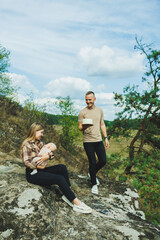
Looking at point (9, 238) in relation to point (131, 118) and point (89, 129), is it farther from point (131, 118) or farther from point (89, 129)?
point (131, 118)

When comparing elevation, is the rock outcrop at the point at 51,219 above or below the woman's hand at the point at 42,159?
below

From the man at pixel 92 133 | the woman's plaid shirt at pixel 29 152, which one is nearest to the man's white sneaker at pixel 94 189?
the man at pixel 92 133

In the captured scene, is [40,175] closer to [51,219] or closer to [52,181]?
[52,181]

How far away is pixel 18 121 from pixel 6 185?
889cm

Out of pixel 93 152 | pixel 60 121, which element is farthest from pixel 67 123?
pixel 93 152

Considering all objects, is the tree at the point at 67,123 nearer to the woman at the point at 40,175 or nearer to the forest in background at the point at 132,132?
the forest in background at the point at 132,132

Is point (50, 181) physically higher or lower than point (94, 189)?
higher

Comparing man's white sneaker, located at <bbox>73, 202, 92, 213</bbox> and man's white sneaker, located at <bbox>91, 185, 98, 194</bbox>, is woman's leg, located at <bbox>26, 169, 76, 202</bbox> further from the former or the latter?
man's white sneaker, located at <bbox>91, 185, 98, 194</bbox>

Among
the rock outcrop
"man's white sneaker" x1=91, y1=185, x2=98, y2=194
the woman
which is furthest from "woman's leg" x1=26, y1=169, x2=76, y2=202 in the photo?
"man's white sneaker" x1=91, y1=185, x2=98, y2=194

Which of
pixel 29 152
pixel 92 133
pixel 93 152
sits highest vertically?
pixel 92 133

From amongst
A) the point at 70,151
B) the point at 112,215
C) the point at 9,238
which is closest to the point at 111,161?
the point at 70,151

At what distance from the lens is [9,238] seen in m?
2.73

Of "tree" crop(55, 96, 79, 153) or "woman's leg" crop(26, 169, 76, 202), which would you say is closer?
"woman's leg" crop(26, 169, 76, 202)

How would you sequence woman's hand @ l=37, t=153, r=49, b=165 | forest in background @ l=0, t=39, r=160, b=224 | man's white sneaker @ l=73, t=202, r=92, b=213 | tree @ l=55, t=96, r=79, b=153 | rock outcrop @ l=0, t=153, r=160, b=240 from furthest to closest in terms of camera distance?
1. tree @ l=55, t=96, r=79, b=153
2. forest in background @ l=0, t=39, r=160, b=224
3. woman's hand @ l=37, t=153, r=49, b=165
4. man's white sneaker @ l=73, t=202, r=92, b=213
5. rock outcrop @ l=0, t=153, r=160, b=240
